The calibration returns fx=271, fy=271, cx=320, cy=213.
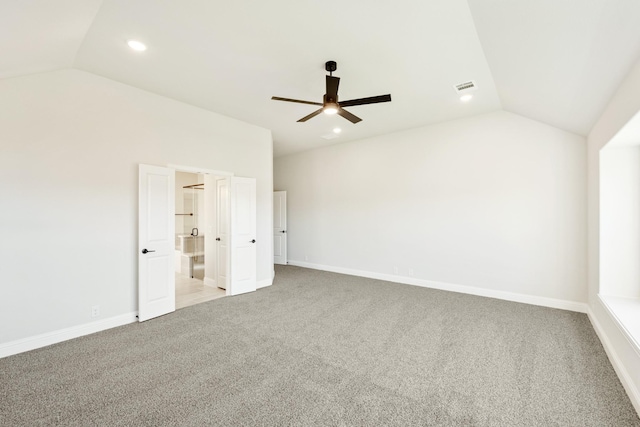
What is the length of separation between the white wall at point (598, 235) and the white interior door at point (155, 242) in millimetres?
5017

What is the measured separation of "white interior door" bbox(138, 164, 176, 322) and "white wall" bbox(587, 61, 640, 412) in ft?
16.5

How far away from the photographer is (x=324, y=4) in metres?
2.23

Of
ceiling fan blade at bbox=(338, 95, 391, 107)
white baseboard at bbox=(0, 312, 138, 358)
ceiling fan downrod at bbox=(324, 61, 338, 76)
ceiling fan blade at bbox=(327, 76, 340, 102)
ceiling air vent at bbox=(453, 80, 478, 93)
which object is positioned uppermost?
ceiling air vent at bbox=(453, 80, 478, 93)

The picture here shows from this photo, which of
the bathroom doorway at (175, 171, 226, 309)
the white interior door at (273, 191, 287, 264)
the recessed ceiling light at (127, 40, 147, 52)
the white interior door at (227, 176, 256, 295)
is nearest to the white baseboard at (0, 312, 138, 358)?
the bathroom doorway at (175, 171, 226, 309)

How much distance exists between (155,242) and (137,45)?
244cm

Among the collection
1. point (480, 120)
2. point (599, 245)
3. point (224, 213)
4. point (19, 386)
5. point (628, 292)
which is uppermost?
point (480, 120)

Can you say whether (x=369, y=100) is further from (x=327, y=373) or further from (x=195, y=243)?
(x=195, y=243)

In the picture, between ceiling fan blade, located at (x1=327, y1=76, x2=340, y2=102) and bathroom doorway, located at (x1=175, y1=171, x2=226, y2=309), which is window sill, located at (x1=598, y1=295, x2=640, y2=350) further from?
bathroom doorway, located at (x1=175, y1=171, x2=226, y2=309)

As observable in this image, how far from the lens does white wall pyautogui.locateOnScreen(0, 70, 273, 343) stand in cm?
287

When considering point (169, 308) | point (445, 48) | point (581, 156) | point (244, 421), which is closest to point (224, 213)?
point (169, 308)

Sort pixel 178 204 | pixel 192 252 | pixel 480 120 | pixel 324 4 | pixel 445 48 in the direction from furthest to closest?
pixel 178 204 < pixel 192 252 < pixel 480 120 < pixel 445 48 < pixel 324 4

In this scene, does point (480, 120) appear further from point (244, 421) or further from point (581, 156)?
point (244, 421)

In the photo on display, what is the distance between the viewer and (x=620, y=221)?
3.08 m

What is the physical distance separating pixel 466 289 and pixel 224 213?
4.77m
